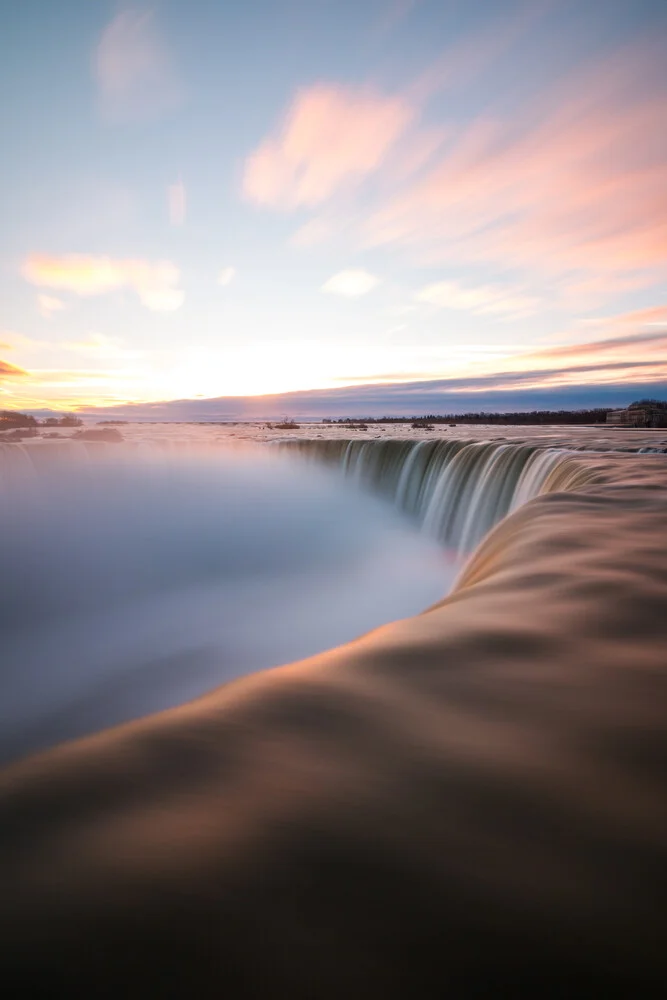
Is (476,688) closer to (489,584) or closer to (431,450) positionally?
(489,584)

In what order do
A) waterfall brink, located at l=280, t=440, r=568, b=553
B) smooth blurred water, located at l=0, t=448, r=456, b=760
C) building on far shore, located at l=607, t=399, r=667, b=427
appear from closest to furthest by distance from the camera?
smooth blurred water, located at l=0, t=448, r=456, b=760
waterfall brink, located at l=280, t=440, r=568, b=553
building on far shore, located at l=607, t=399, r=667, b=427

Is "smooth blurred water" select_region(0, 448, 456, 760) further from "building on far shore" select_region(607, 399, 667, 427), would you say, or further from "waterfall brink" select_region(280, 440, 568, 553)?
"building on far shore" select_region(607, 399, 667, 427)

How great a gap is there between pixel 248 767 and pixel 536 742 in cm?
94

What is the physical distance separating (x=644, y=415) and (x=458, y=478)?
24577 millimetres

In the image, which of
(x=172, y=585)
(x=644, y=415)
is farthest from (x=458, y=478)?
(x=644, y=415)

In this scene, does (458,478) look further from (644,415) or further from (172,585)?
(644,415)

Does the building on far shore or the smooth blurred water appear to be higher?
the building on far shore

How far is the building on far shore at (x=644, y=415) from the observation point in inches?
1227

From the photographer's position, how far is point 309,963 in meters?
0.89

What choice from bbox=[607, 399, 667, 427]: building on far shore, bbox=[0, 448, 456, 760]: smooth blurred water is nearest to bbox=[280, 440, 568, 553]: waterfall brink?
bbox=[0, 448, 456, 760]: smooth blurred water

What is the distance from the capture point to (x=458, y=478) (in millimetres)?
16344

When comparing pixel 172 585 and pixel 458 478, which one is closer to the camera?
pixel 172 585

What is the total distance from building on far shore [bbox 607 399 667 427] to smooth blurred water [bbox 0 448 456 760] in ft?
69.4

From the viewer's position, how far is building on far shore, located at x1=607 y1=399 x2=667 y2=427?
31156mm
